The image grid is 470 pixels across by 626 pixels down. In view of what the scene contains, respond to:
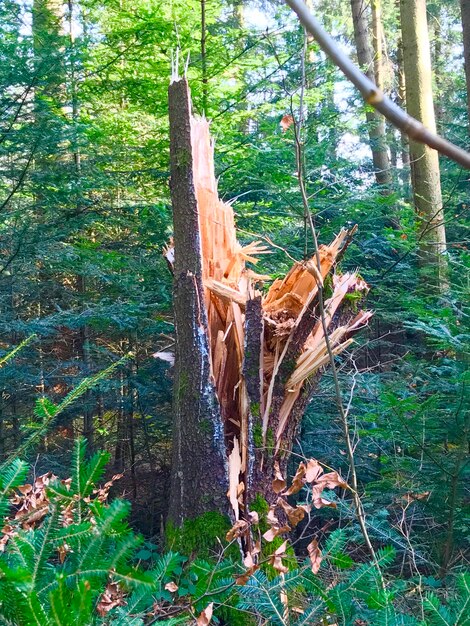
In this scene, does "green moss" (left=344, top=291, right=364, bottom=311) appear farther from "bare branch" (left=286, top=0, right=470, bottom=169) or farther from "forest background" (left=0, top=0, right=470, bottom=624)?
"bare branch" (left=286, top=0, right=470, bottom=169)

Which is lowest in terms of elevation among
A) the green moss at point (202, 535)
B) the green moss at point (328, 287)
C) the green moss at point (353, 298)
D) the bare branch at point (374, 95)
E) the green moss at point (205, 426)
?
the green moss at point (202, 535)

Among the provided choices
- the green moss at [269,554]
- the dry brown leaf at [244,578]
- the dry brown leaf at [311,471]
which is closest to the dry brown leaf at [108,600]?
the dry brown leaf at [244,578]

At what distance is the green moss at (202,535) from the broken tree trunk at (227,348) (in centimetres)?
6

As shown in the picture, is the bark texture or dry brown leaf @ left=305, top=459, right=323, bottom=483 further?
the bark texture

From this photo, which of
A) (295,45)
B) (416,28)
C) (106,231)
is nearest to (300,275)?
(295,45)

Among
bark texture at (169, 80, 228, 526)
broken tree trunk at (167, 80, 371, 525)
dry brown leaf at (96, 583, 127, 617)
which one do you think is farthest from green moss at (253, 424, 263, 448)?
dry brown leaf at (96, 583, 127, 617)

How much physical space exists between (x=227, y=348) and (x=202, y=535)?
55.1 inches

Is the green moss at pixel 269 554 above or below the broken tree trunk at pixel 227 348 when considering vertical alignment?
below

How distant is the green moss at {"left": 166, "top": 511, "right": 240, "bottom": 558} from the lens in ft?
11.8

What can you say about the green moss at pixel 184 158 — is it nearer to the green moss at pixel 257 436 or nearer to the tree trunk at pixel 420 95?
the green moss at pixel 257 436

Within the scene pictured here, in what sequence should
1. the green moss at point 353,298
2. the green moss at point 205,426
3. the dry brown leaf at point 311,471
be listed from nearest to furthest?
the dry brown leaf at point 311,471
the green moss at point 205,426
the green moss at point 353,298

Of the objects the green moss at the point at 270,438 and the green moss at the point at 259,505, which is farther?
the green moss at the point at 270,438

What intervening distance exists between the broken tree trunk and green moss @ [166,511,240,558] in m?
0.06

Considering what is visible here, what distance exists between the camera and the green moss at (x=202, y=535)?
360cm
